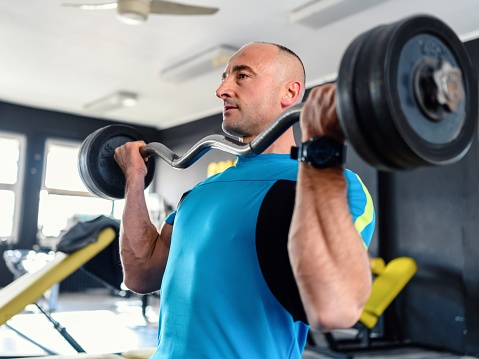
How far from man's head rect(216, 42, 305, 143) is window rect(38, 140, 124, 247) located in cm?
581

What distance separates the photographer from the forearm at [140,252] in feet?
3.73

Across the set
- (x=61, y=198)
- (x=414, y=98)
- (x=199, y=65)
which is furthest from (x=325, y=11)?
(x=61, y=198)

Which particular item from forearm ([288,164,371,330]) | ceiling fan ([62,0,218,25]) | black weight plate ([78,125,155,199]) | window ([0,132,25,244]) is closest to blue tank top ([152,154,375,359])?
forearm ([288,164,371,330])

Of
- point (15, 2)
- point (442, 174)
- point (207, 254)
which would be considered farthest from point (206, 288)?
point (442, 174)

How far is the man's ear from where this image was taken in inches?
41.5

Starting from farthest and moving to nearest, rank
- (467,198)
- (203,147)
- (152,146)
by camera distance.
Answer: (467,198) < (152,146) < (203,147)

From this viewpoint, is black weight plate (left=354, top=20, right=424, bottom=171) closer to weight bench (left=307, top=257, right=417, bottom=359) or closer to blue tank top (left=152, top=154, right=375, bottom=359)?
blue tank top (left=152, top=154, right=375, bottom=359)

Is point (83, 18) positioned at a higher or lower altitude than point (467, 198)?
higher

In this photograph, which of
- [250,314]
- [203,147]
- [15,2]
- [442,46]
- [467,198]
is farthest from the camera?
[467,198]

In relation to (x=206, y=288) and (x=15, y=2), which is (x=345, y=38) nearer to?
(x=15, y=2)

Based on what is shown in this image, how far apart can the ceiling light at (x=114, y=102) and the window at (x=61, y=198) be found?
77 cm

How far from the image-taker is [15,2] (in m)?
3.52

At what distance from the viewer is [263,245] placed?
81 cm

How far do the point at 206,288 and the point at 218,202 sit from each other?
0.15 m
